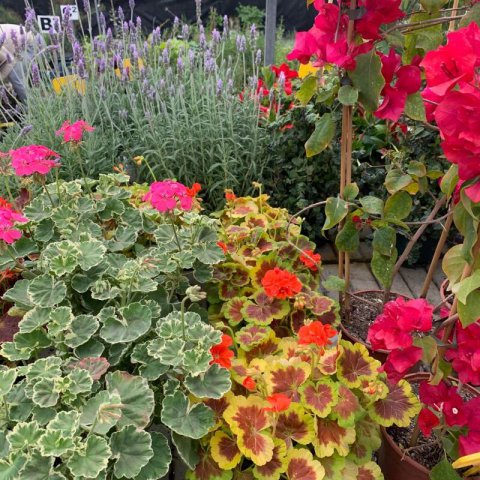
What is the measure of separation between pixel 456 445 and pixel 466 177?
0.65 metres

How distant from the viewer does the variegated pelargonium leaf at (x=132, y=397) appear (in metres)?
1.09

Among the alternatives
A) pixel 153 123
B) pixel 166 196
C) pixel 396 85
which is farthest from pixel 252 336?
pixel 153 123

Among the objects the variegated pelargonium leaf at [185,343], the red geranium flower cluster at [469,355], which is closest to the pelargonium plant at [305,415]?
the variegated pelargonium leaf at [185,343]

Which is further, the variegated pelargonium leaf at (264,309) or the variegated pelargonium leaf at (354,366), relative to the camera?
the variegated pelargonium leaf at (264,309)

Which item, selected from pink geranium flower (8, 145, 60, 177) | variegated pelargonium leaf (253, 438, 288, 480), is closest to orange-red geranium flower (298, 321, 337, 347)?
variegated pelargonium leaf (253, 438, 288, 480)

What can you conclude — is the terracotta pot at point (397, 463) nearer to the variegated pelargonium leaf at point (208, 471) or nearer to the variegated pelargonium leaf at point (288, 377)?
the variegated pelargonium leaf at point (288, 377)

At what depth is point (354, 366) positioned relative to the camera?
1.33m

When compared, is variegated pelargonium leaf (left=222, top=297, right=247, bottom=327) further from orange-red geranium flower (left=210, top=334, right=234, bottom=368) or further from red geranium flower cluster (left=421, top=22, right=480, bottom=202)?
red geranium flower cluster (left=421, top=22, right=480, bottom=202)

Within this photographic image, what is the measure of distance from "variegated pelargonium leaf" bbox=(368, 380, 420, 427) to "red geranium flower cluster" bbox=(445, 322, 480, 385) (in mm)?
226

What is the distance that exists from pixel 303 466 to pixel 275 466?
0.19 feet

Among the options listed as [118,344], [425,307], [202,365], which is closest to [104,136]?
[118,344]

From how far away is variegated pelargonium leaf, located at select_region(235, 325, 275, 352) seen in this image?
1.43 m

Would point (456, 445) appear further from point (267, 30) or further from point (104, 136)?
point (267, 30)

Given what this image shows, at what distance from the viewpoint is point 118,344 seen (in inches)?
51.5
